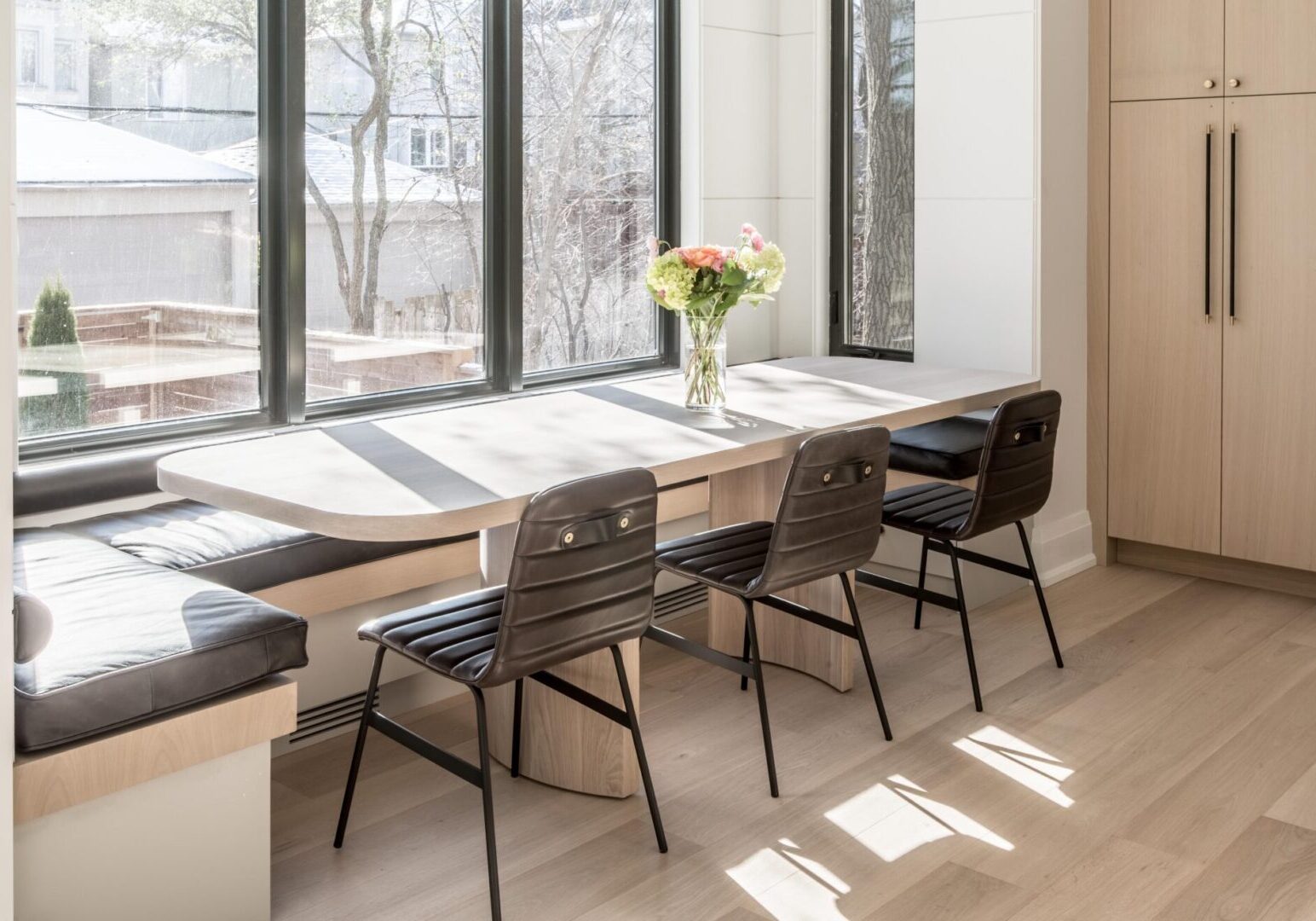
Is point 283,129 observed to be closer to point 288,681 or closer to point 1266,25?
point 288,681

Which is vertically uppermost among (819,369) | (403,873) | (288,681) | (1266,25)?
(1266,25)

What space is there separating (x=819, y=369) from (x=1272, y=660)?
1638mm

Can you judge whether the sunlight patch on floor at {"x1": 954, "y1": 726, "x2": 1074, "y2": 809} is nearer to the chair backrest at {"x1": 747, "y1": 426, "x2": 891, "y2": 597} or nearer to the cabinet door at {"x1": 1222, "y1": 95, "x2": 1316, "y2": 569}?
the chair backrest at {"x1": 747, "y1": 426, "x2": 891, "y2": 597}

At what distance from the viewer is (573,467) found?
3016 millimetres

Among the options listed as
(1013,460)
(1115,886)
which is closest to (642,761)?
(1115,886)

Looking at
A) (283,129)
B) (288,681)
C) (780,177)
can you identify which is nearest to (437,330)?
(283,129)

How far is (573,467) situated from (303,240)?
55.6 inches

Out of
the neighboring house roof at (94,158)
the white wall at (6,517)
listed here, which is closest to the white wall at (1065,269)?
the neighboring house roof at (94,158)

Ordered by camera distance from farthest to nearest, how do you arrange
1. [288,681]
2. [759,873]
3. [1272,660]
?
1. [1272,660]
2. [759,873]
3. [288,681]

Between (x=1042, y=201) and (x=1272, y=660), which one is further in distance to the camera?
(x=1042, y=201)

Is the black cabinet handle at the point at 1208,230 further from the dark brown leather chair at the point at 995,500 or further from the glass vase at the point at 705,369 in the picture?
the glass vase at the point at 705,369

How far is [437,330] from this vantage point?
444 cm

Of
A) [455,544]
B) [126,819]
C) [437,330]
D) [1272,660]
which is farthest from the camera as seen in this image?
[437,330]

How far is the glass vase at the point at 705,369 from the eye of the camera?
3.70m
